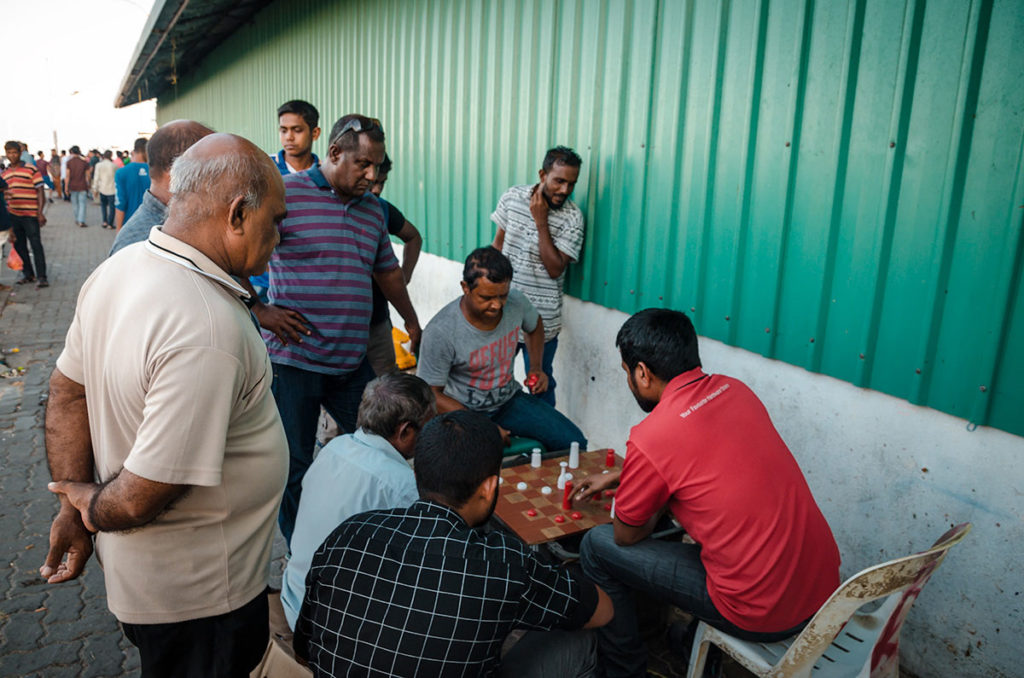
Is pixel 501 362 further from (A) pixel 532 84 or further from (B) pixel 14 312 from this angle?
(B) pixel 14 312

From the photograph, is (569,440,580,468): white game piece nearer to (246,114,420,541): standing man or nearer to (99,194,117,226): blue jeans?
(246,114,420,541): standing man

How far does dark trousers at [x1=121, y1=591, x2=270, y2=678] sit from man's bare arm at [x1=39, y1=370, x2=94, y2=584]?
0.84 ft

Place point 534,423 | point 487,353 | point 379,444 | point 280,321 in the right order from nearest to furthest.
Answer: point 379,444, point 280,321, point 487,353, point 534,423

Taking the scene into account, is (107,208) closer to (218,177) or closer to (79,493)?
(79,493)


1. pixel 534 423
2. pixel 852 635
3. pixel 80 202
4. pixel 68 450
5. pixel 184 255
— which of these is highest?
pixel 184 255

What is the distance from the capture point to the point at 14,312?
9242mm

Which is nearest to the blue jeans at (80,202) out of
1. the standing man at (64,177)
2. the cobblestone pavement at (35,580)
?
the standing man at (64,177)

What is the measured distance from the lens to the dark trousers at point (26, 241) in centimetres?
1011

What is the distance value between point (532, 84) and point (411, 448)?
353 centimetres

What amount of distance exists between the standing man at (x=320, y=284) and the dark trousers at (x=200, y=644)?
5.02 feet

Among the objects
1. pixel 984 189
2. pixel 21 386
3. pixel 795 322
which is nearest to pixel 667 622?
pixel 795 322

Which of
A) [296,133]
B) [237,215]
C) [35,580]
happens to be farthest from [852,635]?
[296,133]

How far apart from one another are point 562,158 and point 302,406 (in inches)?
90.6

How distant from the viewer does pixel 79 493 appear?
65.2 inches
